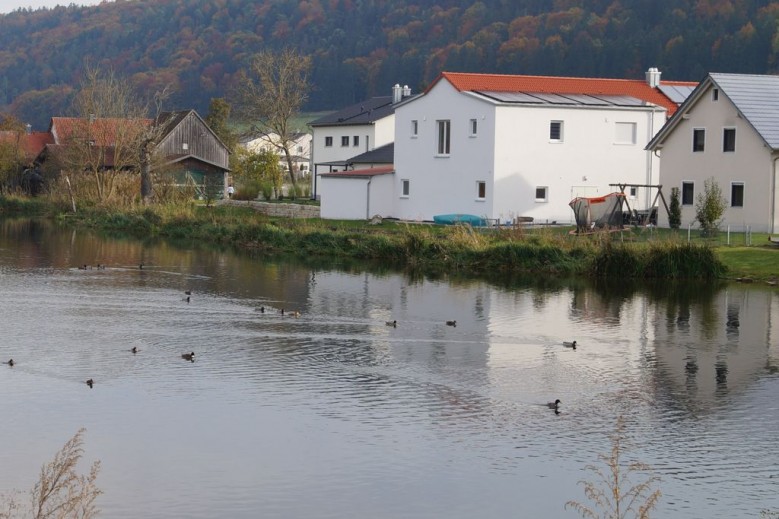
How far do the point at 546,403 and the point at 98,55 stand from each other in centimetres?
15284

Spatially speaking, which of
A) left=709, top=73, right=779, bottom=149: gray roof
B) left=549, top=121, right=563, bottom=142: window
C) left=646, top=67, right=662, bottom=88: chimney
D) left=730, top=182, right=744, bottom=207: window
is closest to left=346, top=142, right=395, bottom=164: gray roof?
left=549, top=121, right=563, bottom=142: window

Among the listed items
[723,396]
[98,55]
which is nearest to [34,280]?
[723,396]

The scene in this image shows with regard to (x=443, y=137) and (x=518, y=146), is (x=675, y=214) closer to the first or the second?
(x=518, y=146)

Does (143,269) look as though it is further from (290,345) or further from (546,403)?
(546,403)

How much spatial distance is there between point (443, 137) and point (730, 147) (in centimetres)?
1263

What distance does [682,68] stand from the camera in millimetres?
97375

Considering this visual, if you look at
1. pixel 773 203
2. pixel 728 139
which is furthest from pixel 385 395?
pixel 728 139

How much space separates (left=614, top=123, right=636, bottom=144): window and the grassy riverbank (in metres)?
7.83

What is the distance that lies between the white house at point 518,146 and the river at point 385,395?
1652 centimetres

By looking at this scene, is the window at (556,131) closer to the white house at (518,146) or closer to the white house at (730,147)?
the white house at (518,146)

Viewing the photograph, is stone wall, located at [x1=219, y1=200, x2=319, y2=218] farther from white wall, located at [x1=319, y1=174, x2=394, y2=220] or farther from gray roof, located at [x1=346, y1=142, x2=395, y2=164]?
gray roof, located at [x1=346, y1=142, x2=395, y2=164]

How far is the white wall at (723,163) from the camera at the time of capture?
142ft

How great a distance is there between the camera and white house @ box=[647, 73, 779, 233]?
142 feet

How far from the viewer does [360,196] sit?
53.9 meters
